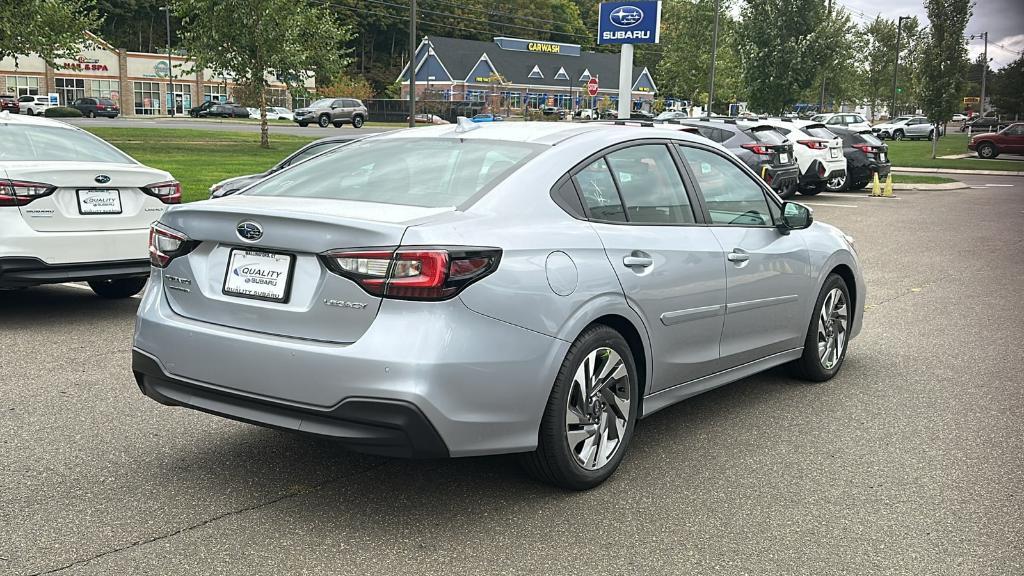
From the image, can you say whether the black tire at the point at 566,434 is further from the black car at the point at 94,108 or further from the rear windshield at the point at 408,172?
the black car at the point at 94,108

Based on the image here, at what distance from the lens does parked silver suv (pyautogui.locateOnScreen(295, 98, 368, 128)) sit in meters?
57.5

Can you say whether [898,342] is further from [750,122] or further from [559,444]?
[750,122]

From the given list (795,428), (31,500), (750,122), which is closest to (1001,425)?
(795,428)

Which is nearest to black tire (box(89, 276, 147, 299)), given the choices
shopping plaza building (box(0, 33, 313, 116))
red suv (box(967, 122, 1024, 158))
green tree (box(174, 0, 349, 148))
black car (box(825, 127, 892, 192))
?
black car (box(825, 127, 892, 192))

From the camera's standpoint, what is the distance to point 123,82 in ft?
287

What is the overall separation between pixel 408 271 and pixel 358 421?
0.58 meters

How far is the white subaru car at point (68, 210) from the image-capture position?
730cm

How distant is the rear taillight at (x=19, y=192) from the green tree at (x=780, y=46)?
1484 inches

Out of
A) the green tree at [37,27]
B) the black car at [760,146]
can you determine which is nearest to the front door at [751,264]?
the black car at [760,146]

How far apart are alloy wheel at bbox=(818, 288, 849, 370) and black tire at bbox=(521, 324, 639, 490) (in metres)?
2.25

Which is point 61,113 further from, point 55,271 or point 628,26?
point 55,271

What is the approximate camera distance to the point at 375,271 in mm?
3715

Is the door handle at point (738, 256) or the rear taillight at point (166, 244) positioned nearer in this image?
the rear taillight at point (166, 244)

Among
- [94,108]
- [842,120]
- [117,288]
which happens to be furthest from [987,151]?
[94,108]
